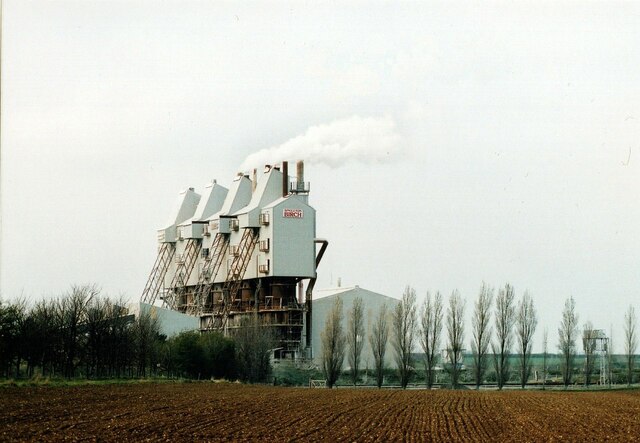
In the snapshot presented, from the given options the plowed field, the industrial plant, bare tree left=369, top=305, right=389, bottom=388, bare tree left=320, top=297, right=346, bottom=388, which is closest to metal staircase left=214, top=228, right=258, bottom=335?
the industrial plant

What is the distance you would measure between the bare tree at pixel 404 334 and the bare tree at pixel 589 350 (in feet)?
43.6

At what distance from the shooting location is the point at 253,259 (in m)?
83.0

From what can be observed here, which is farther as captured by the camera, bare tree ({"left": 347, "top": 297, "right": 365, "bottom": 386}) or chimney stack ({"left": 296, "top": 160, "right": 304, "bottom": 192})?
chimney stack ({"left": 296, "top": 160, "right": 304, "bottom": 192})

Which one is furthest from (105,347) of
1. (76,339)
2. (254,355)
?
(254,355)

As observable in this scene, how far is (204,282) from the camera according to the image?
9112 centimetres

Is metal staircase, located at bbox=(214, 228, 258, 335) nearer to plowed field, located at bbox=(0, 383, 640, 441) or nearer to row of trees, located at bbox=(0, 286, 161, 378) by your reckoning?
row of trees, located at bbox=(0, 286, 161, 378)

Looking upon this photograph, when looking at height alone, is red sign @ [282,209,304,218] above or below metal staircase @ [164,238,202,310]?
above

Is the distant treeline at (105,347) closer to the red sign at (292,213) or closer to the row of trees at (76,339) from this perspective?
the row of trees at (76,339)

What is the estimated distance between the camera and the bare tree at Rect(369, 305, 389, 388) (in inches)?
2985

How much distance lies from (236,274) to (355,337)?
479 inches

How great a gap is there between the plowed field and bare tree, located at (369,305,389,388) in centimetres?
2927

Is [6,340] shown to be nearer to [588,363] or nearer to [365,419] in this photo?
[365,419]

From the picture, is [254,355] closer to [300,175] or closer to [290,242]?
[290,242]

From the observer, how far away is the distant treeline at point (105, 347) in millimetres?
57500
